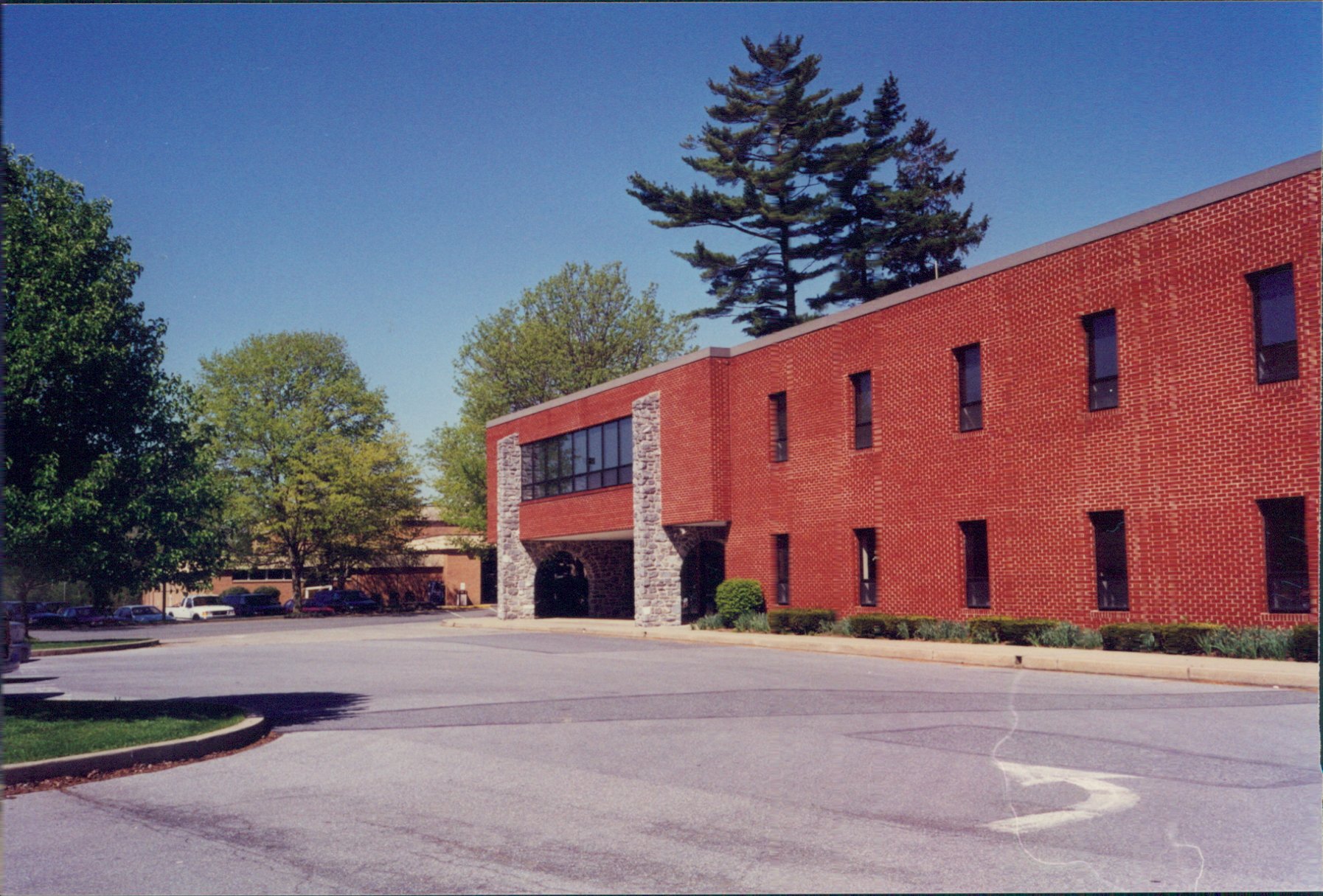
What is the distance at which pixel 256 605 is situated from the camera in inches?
2515

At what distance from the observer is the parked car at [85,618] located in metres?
57.3

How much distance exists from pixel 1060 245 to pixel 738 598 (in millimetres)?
12734

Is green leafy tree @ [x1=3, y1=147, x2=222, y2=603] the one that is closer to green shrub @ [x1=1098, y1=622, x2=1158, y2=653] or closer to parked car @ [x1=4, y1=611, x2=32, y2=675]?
parked car @ [x1=4, y1=611, x2=32, y2=675]

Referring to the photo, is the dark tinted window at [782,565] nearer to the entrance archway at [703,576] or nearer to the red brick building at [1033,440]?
the red brick building at [1033,440]

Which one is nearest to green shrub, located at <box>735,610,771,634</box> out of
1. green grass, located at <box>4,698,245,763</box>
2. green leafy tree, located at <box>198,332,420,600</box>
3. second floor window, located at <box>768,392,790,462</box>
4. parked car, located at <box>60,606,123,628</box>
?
second floor window, located at <box>768,392,790,462</box>

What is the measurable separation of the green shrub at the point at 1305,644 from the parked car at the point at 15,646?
16.8m

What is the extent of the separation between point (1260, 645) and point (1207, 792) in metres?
10.5

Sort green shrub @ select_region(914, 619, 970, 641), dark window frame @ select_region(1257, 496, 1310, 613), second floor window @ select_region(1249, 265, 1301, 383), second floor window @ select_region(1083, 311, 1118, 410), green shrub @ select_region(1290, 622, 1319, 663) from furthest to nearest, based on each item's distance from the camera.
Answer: green shrub @ select_region(914, 619, 970, 641) → second floor window @ select_region(1083, 311, 1118, 410) → second floor window @ select_region(1249, 265, 1301, 383) → dark window frame @ select_region(1257, 496, 1310, 613) → green shrub @ select_region(1290, 622, 1319, 663)

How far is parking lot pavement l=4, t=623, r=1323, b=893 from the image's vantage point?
6.10 meters

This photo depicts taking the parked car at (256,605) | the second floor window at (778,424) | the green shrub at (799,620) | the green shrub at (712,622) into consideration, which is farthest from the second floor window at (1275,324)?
the parked car at (256,605)

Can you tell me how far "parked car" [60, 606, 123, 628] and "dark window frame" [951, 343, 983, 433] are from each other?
4813 cm

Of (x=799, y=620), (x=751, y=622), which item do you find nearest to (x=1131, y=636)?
(x=799, y=620)

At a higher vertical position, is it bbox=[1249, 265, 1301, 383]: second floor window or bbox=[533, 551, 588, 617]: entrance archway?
bbox=[1249, 265, 1301, 383]: second floor window

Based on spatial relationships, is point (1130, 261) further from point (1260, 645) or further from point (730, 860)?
point (730, 860)
